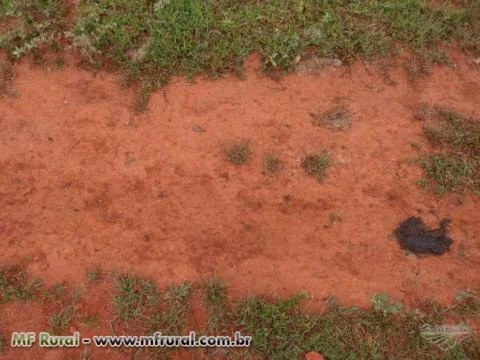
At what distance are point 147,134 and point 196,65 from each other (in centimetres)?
87

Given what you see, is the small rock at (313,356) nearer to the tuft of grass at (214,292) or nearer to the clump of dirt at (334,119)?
the tuft of grass at (214,292)

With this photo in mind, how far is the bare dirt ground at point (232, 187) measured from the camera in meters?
3.78

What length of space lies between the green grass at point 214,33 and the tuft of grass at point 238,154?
2.78ft

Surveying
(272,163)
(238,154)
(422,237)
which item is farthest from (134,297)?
(422,237)

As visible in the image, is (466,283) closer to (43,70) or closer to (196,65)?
(196,65)

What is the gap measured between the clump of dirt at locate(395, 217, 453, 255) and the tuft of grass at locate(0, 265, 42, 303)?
2.80 metres

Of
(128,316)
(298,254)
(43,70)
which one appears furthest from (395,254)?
(43,70)

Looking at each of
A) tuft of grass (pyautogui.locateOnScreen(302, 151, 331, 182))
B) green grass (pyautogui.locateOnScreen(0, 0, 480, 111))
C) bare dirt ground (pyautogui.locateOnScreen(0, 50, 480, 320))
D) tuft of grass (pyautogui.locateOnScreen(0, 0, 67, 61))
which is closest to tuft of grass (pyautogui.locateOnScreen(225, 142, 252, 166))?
bare dirt ground (pyautogui.locateOnScreen(0, 50, 480, 320))

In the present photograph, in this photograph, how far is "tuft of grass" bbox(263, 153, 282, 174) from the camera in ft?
13.8

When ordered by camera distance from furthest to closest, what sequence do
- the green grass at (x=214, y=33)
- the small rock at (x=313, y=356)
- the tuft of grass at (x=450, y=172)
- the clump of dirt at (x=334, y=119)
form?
the green grass at (x=214, y=33) → the clump of dirt at (x=334, y=119) → the tuft of grass at (x=450, y=172) → the small rock at (x=313, y=356)

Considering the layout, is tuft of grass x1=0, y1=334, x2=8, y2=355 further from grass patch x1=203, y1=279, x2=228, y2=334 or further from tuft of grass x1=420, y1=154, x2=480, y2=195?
tuft of grass x1=420, y1=154, x2=480, y2=195

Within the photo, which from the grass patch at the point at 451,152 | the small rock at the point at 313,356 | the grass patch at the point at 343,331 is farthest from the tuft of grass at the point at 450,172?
the small rock at the point at 313,356

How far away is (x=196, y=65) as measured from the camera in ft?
15.5

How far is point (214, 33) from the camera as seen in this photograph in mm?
4809
